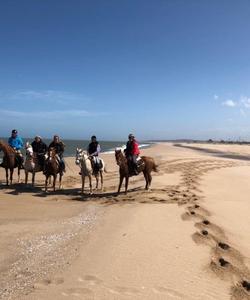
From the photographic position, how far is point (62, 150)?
1733cm

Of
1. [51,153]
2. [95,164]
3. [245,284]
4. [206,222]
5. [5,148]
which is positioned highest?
[5,148]

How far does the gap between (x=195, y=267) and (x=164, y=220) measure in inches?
136

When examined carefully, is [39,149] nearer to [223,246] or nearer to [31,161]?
[31,161]

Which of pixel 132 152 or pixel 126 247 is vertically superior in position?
pixel 132 152

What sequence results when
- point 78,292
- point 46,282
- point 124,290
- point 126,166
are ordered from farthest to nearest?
1. point 126,166
2. point 46,282
3. point 124,290
4. point 78,292

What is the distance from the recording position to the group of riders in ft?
52.7

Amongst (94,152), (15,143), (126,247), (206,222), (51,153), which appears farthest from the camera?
(15,143)

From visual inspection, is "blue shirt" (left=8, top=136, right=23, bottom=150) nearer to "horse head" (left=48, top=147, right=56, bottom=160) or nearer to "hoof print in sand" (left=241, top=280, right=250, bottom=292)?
"horse head" (left=48, top=147, right=56, bottom=160)

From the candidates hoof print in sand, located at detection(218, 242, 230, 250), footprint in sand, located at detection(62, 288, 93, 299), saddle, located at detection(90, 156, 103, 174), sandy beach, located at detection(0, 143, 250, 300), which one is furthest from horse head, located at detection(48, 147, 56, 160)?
footprint in sand, located at detection(62, 288, 93, 299)

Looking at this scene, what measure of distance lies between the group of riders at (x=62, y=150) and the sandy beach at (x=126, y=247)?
2.11m

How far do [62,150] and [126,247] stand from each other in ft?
33.0

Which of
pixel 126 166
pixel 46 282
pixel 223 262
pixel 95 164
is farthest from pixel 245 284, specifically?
pixel 95 164

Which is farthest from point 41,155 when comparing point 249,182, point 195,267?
point 195,267

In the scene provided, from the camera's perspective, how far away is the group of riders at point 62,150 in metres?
16.0
